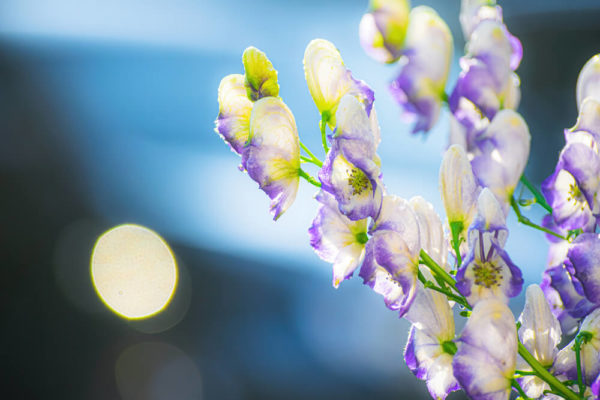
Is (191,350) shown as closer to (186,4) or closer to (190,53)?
(190,53)

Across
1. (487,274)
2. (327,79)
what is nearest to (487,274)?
Answer: (487,274)

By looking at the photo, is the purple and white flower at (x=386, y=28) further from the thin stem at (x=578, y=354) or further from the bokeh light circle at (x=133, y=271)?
the bokeh light circle at (x=133, y=271)

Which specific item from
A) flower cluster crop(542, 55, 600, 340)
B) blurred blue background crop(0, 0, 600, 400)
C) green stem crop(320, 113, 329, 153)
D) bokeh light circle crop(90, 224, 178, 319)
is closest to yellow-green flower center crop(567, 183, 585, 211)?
flower cluster crop(542, 55, 600, 340)

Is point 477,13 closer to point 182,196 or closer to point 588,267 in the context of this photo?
point 588,267

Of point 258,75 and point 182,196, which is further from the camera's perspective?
point 182,196

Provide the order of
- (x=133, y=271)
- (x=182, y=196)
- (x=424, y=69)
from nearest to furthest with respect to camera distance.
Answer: (x=424, y=69) < (x=182, y=196) < (x=133, y=271)

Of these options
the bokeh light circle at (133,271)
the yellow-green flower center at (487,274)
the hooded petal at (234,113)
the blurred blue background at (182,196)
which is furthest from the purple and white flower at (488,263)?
the bokeh light circle at (133,271)

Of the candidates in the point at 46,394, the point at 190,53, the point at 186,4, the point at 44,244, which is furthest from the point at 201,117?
the point at 46,394

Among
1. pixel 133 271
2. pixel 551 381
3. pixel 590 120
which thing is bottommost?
pixel 133 271
